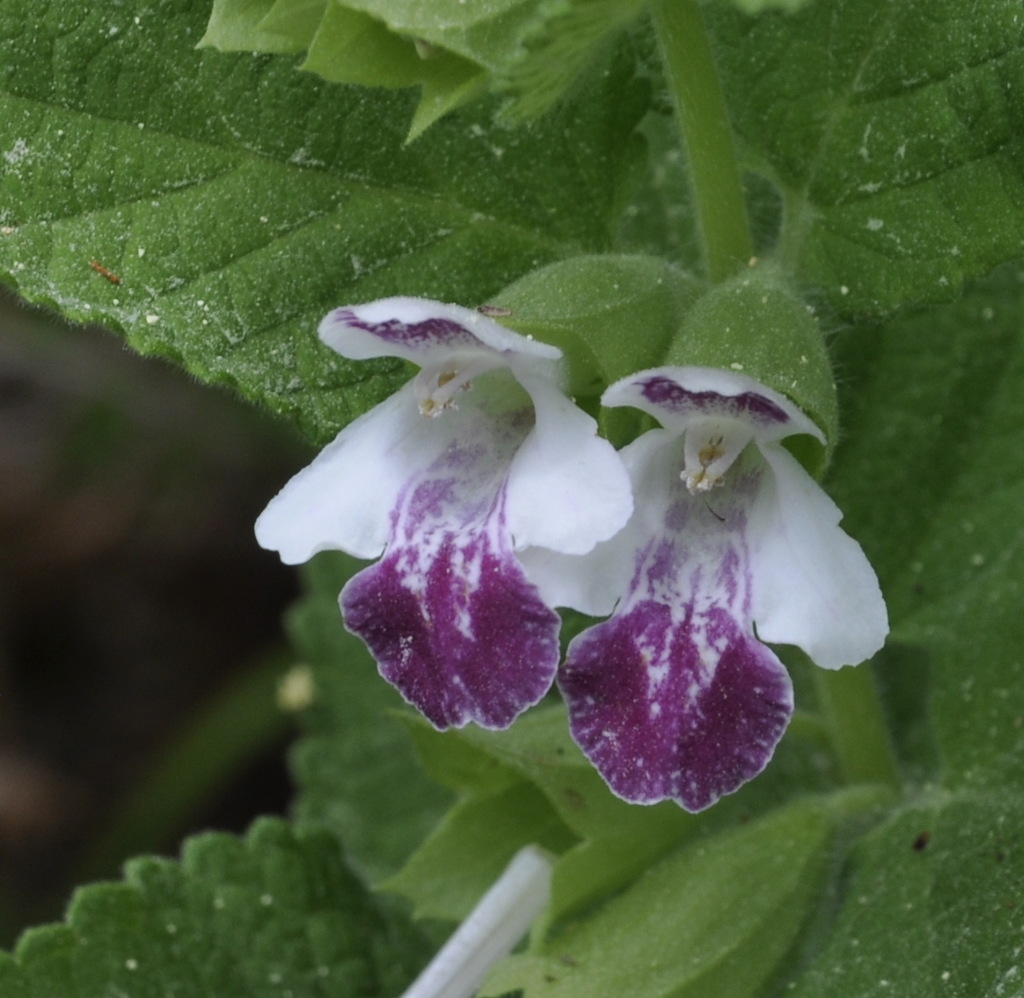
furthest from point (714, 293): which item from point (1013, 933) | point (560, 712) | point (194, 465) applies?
point (194, 465)

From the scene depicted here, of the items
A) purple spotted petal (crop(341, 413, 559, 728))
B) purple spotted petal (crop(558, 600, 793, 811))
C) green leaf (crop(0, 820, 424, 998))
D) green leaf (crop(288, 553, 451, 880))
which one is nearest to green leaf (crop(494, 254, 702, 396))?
purple spotted petal (crop(341, 413, 559, 728))

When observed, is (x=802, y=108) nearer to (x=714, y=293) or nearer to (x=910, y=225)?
(x=910, y=225)

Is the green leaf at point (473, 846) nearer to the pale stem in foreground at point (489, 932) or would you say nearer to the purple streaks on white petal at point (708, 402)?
the pale stem in foreground at point (489, 932)

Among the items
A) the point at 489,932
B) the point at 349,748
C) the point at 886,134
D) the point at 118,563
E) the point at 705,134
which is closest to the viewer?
the point at 705,134

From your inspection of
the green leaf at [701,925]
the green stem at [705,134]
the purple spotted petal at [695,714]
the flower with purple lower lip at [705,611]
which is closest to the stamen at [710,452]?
the flower with purple lower lip at [705,611]

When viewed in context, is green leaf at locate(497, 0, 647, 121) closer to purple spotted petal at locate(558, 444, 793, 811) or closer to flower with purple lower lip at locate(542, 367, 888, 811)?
flower with purple lower lip at locate(542, 367, 888, 811)

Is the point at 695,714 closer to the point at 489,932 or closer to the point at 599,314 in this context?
the point at 599,314

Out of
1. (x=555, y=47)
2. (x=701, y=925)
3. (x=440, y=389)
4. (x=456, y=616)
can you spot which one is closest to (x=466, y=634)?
(x=456, y=616)
